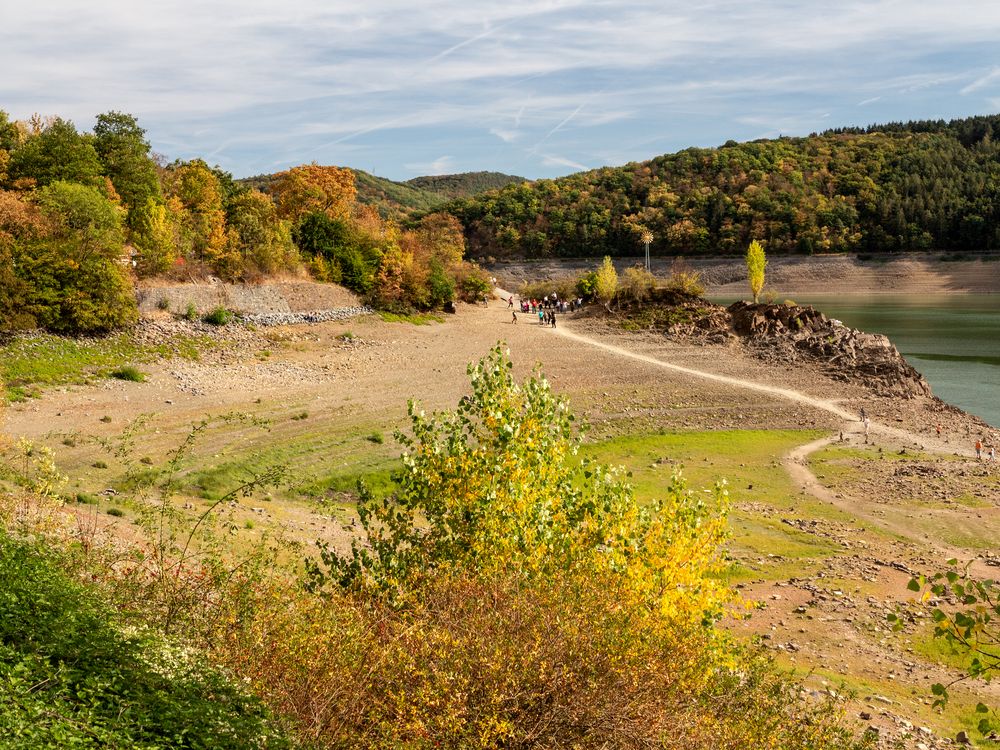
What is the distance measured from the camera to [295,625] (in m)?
8.09

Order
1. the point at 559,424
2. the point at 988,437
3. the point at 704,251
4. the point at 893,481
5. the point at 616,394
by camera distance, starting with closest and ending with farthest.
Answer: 1. the point at 559,424
2. the point at 893,481
3. the point at 988,437
4. the point at 616,394
5. the point at 704,251

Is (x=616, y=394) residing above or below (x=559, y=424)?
below

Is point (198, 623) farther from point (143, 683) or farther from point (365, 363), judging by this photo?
point (365, 363)

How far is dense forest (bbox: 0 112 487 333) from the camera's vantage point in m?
32.5

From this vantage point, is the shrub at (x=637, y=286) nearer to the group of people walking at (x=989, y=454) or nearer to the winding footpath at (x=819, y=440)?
the winding footpath at (x=819, y=440)

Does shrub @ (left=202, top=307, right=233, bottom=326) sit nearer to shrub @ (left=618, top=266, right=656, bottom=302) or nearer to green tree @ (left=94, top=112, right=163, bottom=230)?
green tree @ (left=94, top=112, right=163, bottom=230)

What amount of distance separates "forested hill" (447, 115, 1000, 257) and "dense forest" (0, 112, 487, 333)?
180 feet

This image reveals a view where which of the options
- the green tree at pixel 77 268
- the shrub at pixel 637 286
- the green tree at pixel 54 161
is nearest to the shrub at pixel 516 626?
the green tree at pixel 77 268

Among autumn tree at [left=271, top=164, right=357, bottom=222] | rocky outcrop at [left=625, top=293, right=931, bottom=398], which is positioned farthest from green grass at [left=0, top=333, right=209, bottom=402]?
rocky outcrop at [left=625, top=293, right=931, bottom=398]

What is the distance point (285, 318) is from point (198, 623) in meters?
36.1

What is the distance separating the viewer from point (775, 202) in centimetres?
11212

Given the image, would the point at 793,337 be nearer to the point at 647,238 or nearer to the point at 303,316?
the point at 303,316

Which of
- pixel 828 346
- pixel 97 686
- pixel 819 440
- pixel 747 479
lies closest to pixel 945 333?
pixel 828 346

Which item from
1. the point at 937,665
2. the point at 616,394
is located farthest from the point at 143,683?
the point at 616,394
